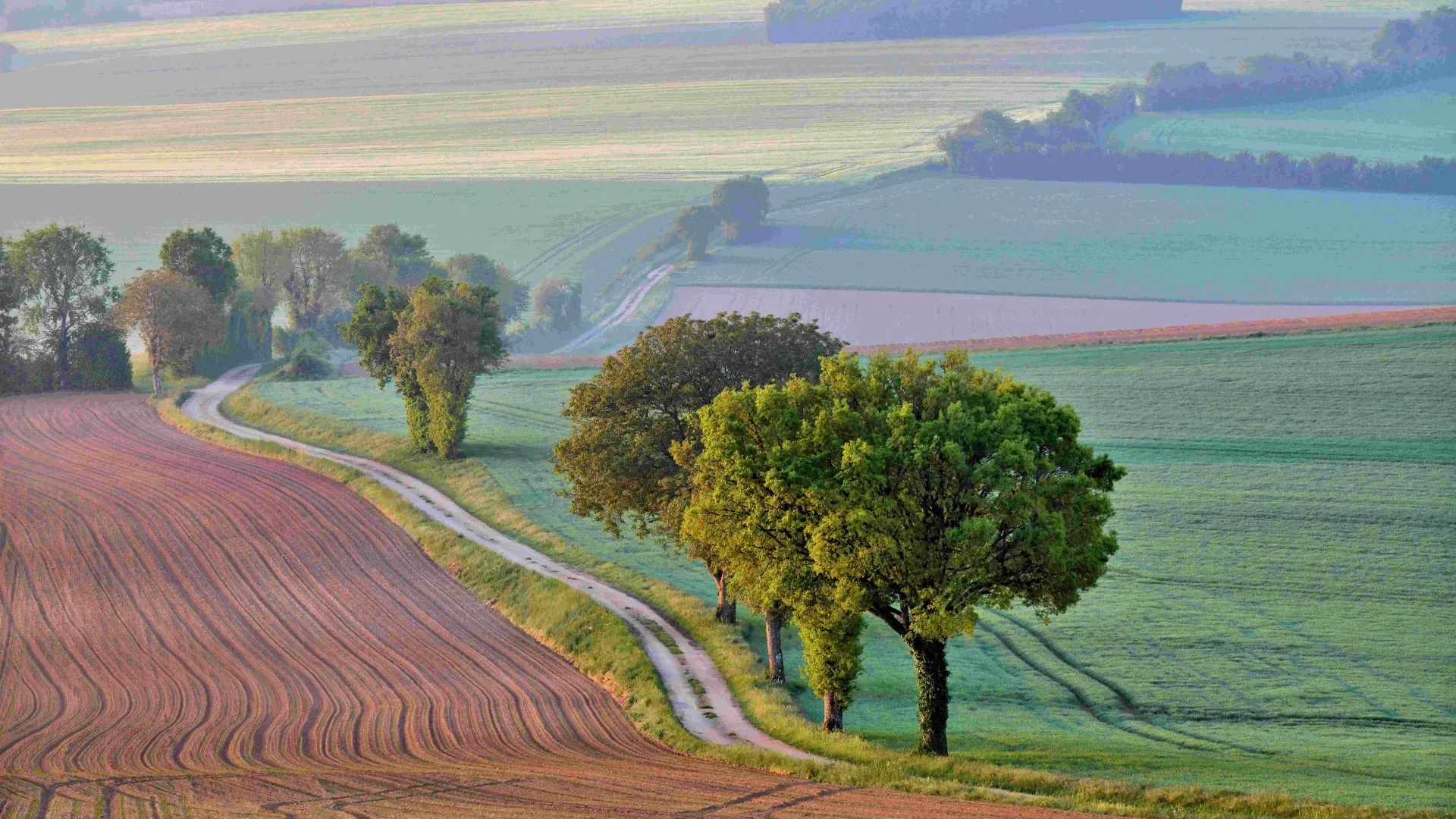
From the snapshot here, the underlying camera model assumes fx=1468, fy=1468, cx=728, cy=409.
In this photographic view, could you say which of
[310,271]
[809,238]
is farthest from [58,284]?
[809,238]

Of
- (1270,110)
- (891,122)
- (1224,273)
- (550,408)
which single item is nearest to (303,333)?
(550,408)

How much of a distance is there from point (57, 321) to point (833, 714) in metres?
89.4

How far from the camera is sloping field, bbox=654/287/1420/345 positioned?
Answer: 116062 mm

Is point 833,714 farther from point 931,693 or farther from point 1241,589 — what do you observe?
point 1241,589

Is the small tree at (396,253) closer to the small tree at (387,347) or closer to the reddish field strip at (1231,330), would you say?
the small tree at (387,347)

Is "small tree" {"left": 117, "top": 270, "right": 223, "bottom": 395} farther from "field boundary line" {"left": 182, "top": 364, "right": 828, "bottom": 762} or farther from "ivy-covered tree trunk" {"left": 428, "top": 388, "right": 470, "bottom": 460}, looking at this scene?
"ivy-covered tree trunk" {"left": 428, "top": 388, "right": 470, "bottom": 460}

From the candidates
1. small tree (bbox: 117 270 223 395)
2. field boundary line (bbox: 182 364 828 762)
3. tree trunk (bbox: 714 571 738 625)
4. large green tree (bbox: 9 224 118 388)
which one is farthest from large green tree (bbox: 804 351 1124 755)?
large green tree (bbox: 9 224 118 388)

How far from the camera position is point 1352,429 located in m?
64.2

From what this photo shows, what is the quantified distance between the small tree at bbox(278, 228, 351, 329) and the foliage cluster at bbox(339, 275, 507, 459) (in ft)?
173

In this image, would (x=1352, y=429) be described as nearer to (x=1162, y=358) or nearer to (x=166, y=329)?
(x=1162, y=358)

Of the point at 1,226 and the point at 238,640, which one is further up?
the point at 1,226

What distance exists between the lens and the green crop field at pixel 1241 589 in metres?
35.2

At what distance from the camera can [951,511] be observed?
32719 mm

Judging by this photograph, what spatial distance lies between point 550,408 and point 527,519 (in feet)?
91.1
